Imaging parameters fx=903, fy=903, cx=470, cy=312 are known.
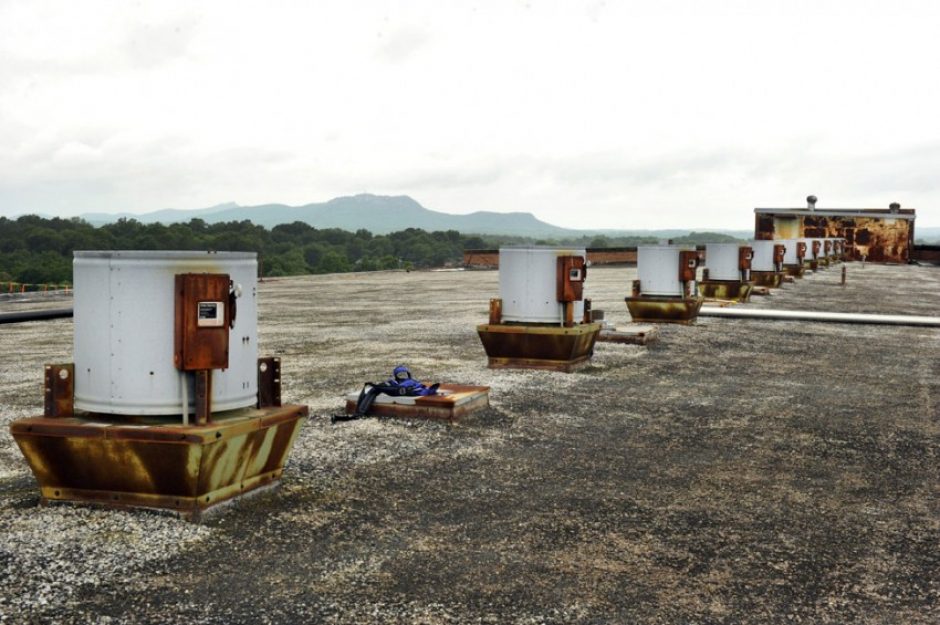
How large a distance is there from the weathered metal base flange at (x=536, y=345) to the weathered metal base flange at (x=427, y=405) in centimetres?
280

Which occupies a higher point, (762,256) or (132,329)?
(762,256)

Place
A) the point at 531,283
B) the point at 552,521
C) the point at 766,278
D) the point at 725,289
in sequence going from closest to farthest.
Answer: the point at 552,521
the point at 531,283
the point at 725,289
the point at 766,278

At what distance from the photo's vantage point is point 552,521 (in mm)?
5945

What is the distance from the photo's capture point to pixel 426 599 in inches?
182

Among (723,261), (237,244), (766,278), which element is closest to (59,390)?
(723,261)

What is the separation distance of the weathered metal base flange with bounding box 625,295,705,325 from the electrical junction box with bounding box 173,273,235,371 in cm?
1319

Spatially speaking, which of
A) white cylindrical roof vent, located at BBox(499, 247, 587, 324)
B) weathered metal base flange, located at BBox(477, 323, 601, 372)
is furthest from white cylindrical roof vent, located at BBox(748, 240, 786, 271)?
white cylindrical roof vent, located at BBox(499, 247, 587, 324)

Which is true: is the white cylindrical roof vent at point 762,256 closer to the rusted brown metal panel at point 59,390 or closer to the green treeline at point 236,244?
the rusted brown metal panel at point 59,390

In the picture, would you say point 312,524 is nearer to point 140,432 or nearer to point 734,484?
point 140,432

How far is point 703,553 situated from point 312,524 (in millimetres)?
2442

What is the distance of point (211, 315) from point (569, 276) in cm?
690

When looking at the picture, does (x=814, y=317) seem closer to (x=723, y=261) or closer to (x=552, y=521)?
(x=723, y=261)

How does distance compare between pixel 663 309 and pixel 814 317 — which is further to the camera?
pixel 814 317

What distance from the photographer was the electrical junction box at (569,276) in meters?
11.9
